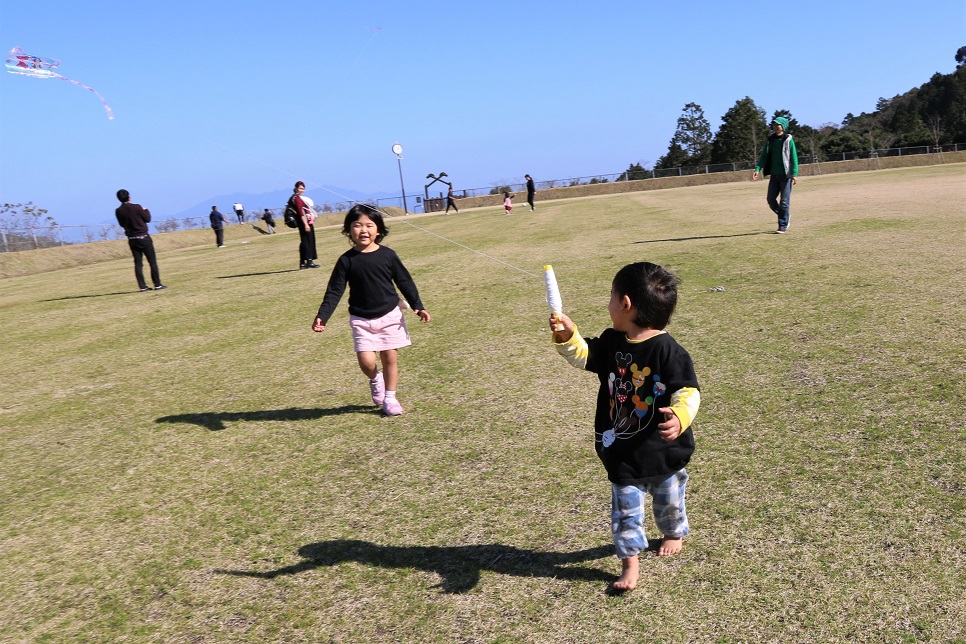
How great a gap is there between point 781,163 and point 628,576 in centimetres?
1180

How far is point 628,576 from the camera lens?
2936 mm

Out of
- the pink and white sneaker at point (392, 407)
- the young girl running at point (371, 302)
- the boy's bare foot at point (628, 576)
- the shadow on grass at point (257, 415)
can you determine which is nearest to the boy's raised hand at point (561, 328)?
the boy's bare foot at point (628, 576)

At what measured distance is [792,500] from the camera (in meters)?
3.47

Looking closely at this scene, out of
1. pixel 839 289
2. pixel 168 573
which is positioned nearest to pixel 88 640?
pixel 168 573

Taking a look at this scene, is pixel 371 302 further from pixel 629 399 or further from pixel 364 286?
pixel 629 399

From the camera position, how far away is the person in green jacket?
41.7ft

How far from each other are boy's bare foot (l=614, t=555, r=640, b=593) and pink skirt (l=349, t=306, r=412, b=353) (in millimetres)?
2963

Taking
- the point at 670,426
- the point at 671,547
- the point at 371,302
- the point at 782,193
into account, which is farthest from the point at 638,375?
the point at 782,193

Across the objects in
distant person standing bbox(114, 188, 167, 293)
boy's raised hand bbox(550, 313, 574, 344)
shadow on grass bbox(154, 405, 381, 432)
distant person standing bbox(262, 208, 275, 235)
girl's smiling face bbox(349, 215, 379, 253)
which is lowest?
shadow on grass bbox(154, 405, 381, 432)

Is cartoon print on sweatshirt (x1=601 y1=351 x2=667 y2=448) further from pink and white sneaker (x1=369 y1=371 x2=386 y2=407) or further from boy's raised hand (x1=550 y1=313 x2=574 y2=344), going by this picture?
pink and white sneaker (x1=369 y1=371 x2=386 y2=407)

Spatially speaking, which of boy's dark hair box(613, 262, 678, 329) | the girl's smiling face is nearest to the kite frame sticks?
boy's dark hair box(613, 262, 678, 329)

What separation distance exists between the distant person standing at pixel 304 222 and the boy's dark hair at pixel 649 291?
12.9 metres

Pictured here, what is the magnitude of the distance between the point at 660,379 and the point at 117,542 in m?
3.17

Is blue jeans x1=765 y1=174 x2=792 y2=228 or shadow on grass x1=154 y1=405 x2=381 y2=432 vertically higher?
blue jeans x1=765 y1=174 x2=792 y2=228
